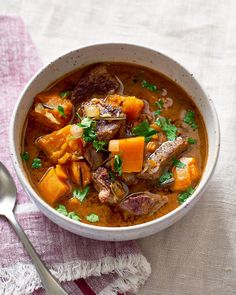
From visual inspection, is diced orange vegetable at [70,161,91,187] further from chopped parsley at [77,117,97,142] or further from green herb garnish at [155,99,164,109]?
green herb garnish at [155,99,164,109]

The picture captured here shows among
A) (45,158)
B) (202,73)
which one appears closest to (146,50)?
(202,73)

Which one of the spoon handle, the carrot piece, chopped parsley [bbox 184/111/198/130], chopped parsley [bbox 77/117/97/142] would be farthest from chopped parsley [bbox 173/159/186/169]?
the spoon handle

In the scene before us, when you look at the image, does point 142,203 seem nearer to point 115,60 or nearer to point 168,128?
point 168,128

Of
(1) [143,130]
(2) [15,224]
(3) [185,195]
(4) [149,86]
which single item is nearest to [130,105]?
(1) [143,130]

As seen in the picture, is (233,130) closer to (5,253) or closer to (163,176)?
(163,176)

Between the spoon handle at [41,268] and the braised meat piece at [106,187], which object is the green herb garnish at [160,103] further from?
the spoon handle at [41,268]

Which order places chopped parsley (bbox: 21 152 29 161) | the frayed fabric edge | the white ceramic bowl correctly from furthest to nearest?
chopped parsley (bbox: 21 152 29 161) < the frayed fabric edge < the white ceramic bowl

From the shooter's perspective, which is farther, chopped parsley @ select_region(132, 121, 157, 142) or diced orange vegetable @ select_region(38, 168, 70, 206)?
chopped parsley @ select_region(132, 121, 157, 142)
